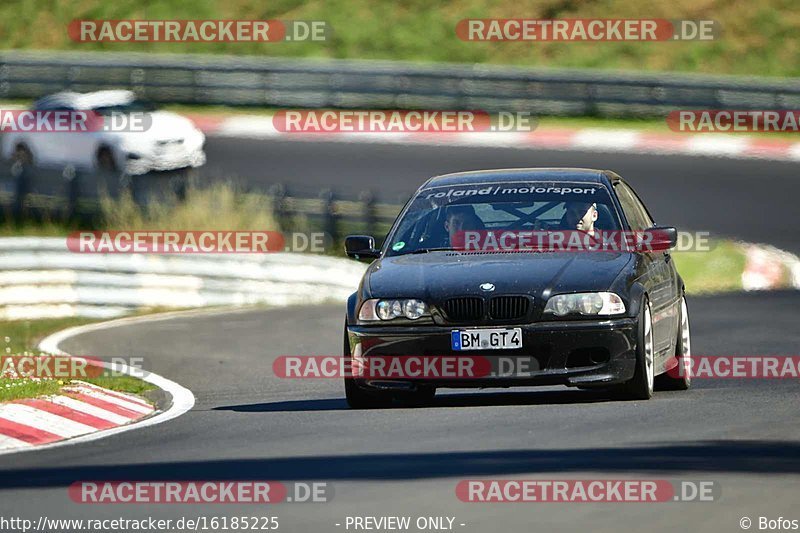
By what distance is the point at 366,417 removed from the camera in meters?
10.1

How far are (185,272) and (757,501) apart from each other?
13.6 metres

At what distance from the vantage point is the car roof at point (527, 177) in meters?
11.3

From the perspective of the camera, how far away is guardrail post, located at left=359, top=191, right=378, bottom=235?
75.0 ft

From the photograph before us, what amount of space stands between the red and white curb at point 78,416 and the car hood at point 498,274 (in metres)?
1.74

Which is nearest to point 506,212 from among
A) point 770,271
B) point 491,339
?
point 491,339

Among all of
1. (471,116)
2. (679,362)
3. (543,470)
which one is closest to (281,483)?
(543,470)

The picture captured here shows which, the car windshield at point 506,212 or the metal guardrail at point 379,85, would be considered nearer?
the car windshield at point 506,212

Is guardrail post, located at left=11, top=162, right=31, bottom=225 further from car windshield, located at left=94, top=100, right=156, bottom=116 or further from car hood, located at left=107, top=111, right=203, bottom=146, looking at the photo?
car windshield, located at left=94, top=100, right=156, bottom=116

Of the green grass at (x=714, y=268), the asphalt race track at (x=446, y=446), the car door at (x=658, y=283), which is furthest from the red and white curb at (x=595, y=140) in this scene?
the car door at (x=658, y=283)

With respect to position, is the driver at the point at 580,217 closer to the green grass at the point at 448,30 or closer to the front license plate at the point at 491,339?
the front license plate at the point at 491,339

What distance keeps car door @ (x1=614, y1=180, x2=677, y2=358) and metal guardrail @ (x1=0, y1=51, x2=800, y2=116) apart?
1953 centimetres

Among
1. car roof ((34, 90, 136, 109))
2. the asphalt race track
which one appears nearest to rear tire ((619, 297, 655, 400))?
the asphalt race track

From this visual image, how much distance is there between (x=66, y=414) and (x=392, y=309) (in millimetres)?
2226

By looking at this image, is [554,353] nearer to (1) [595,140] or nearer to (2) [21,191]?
(2) [21,191]
